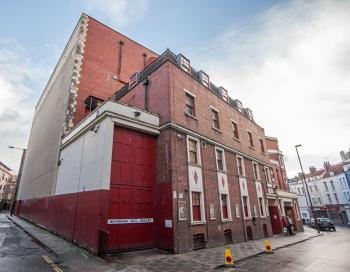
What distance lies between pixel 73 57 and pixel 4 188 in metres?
69.4

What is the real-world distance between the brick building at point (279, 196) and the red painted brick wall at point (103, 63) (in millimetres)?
19840

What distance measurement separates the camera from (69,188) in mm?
13375

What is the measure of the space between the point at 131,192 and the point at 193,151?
492 cm

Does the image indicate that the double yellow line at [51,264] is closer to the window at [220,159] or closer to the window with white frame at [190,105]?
the window with white frame at [190,105]

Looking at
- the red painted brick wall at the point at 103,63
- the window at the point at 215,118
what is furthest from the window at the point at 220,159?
the red painted brick wall at the point at 103,63

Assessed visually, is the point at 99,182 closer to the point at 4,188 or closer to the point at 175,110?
the point at 175,110

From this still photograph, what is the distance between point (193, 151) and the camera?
1381 centimetres

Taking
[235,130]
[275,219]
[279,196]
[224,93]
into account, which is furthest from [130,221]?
[279,196]

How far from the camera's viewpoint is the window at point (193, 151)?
44.2 feet

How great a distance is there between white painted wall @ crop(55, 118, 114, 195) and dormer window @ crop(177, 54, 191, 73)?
7479mm

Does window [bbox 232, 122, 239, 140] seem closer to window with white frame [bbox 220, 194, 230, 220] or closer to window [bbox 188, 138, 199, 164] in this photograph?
window with white frame [bbox 220, 194, 230, 220]

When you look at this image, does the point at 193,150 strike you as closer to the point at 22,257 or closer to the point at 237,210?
the point at 237,210

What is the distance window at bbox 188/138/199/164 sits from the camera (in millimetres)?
13477

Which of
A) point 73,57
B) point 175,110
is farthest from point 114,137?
point 73,57
